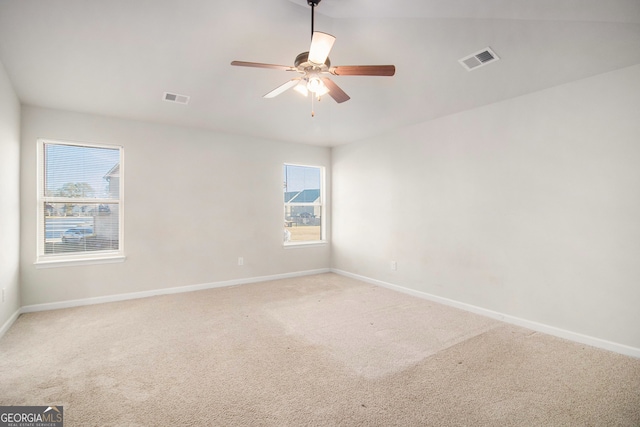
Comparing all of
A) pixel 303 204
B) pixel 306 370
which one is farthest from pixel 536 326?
pixel 303 204

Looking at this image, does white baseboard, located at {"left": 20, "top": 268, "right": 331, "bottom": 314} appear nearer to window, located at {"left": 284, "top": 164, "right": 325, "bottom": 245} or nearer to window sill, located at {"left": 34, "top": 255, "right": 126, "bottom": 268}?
window sill, located at {"left": 34, "top": 255, "right": 126, "bottom": 268}

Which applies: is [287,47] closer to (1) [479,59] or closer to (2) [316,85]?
(2) [316,85]

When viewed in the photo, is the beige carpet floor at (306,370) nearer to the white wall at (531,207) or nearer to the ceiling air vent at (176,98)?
the white wall at (531,207)

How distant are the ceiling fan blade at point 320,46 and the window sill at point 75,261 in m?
3.75

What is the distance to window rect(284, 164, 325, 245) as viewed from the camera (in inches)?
220

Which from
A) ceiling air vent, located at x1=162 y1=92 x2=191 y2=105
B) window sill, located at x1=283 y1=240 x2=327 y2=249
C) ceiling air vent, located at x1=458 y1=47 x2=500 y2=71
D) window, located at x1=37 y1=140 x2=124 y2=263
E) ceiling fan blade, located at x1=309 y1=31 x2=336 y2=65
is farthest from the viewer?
window sill, located at x1=283 y1=240 x2=327 y2=249

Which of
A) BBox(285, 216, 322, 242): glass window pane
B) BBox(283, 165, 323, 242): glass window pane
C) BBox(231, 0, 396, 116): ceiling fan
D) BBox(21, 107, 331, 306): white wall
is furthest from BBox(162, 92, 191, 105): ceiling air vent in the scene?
BBox(285, 216, 322, 242): glass window pane

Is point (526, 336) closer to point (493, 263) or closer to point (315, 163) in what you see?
point (493, 263)

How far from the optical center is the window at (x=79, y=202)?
3.79 meters

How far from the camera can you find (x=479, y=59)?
2689 mm

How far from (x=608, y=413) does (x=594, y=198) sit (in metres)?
1.80

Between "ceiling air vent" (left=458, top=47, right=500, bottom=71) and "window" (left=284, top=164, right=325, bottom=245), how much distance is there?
343 cm

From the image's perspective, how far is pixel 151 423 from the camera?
1751 millimetres

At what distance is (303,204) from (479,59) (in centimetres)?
372
